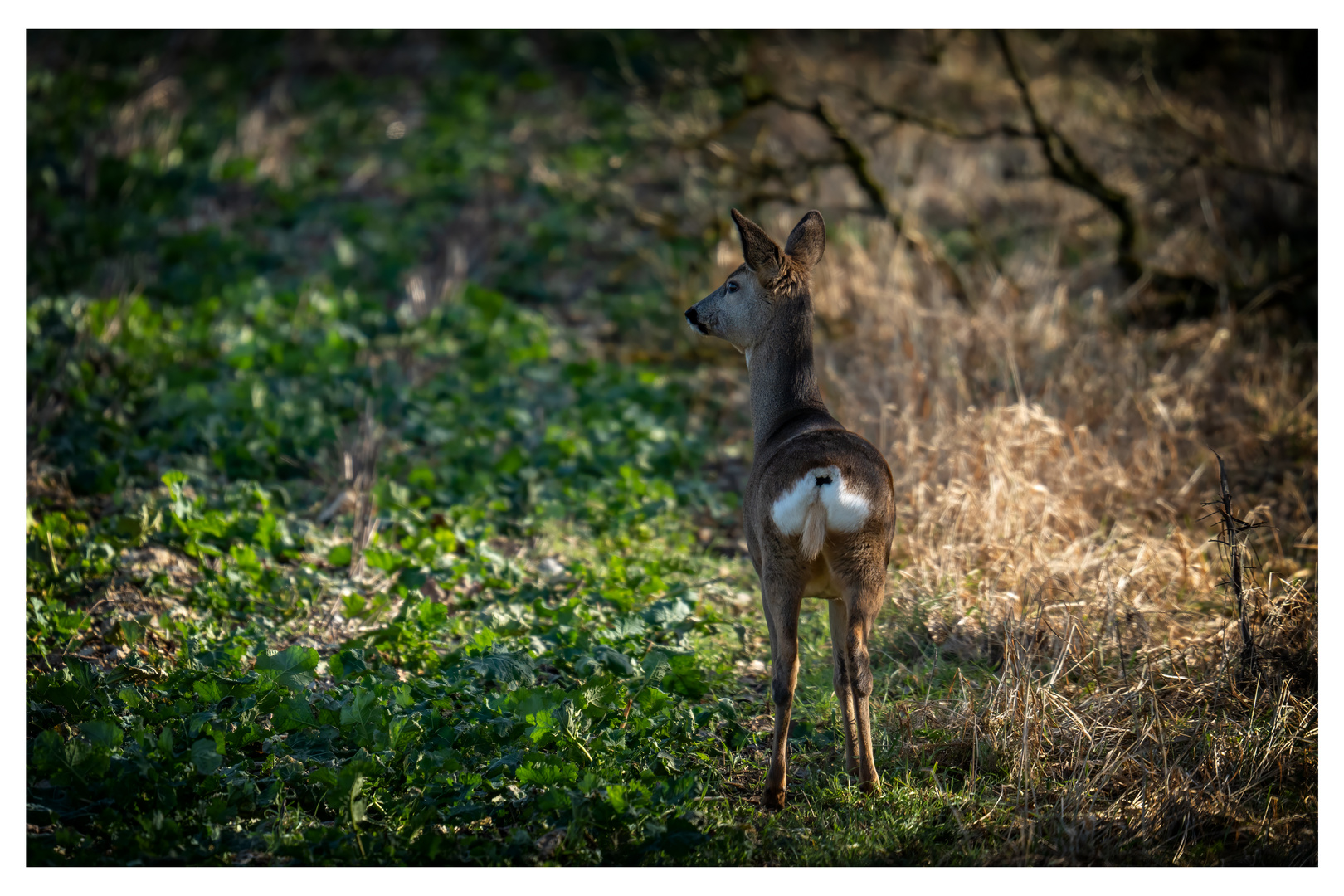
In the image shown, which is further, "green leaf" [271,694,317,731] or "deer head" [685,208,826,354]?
"deer head" [685,208,826,354]

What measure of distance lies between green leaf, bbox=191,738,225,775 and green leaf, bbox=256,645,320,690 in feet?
1.61

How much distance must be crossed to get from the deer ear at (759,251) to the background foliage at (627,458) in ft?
5.40

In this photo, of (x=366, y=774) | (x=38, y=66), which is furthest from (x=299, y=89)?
(x=366, y=774)

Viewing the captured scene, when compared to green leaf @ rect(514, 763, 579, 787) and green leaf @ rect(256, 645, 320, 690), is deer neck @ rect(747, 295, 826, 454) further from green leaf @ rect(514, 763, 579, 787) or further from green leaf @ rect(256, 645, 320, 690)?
green leaf @ rect(256, 645, 320, 690)

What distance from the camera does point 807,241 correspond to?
4.64 m

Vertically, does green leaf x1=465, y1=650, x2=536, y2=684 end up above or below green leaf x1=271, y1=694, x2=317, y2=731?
above

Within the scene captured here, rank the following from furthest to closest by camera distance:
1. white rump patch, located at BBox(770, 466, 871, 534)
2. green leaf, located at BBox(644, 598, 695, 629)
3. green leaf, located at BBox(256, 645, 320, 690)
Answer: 1. green leaf, located at BBox(644, 598, 695, 629)
2. green leaf, located at BBox(256, 645, 320, 690)
3. white rump patch, located at BBox(770, 466, 871, 534)

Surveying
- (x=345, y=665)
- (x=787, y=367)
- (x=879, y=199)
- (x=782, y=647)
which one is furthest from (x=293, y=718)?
(x=879, y=199)

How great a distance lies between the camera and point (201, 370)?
7.44 meters

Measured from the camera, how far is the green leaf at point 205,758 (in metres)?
3.72

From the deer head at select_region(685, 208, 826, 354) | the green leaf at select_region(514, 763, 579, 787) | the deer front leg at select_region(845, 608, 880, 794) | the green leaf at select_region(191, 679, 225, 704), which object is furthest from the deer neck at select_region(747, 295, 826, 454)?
the green leaf at select_region(191, 679, 225, 704)

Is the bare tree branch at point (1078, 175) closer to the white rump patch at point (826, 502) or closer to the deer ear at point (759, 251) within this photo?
the deer ear at point (759, 251)

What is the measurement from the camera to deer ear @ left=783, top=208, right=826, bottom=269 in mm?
4615

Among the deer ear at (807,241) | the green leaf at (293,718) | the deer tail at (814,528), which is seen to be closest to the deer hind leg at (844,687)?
the deer tail at (814,528)
